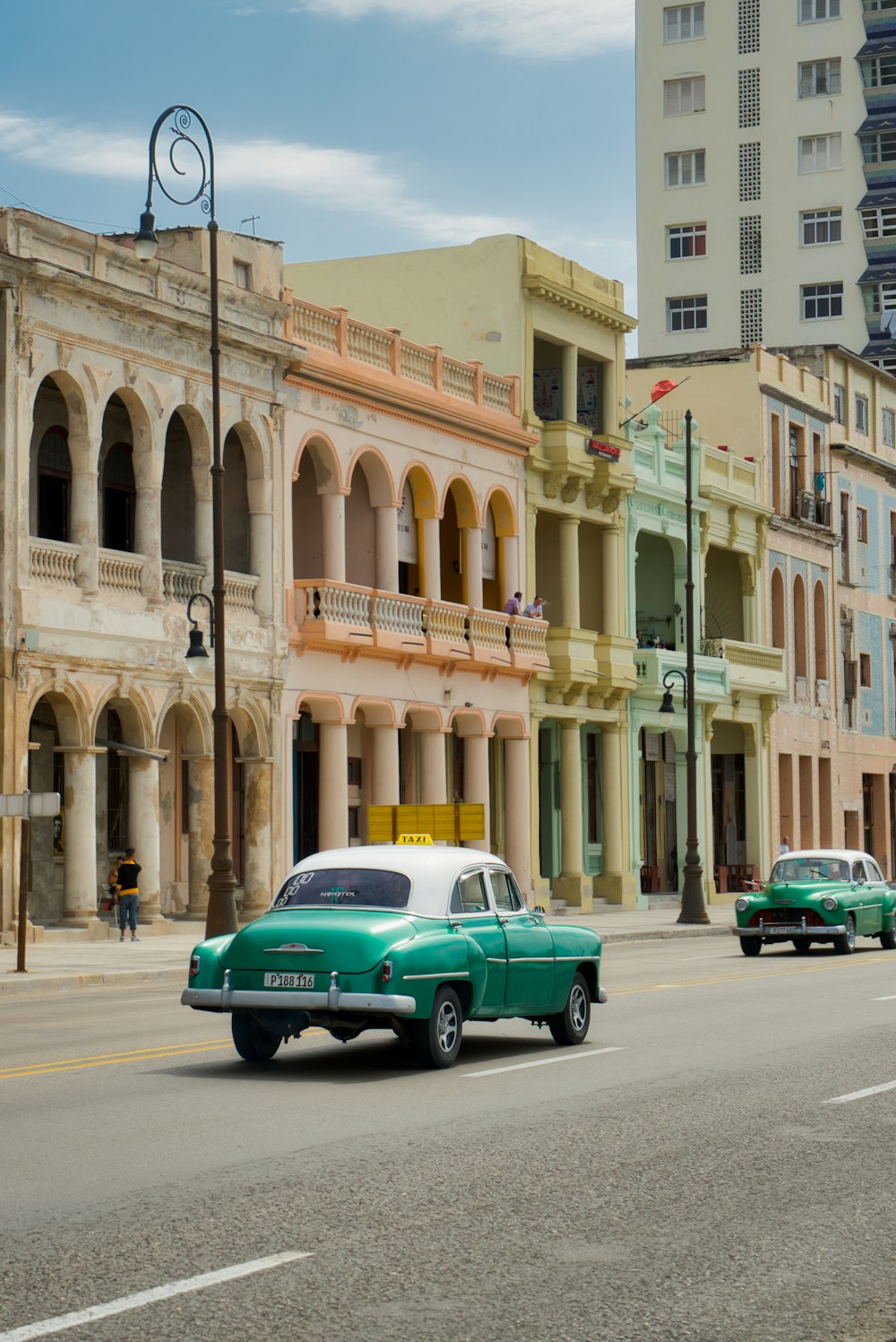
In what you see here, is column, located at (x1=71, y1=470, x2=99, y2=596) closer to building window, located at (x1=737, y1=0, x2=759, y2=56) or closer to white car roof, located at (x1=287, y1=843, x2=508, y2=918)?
white car roof, located at (x1=287, y1=843, x2=508, y2=918)

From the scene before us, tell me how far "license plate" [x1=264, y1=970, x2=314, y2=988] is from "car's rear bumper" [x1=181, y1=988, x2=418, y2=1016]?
43 millimetres

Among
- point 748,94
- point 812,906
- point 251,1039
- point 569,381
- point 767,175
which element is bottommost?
point 251,1039

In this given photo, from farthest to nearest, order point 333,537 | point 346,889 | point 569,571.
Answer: point 569,571 < point 333,537 < point 346,889

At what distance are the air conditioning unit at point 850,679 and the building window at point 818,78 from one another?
34443mm

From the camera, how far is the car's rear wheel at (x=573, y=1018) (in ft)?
53.4

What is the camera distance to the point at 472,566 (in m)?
44.3

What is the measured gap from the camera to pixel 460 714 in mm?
43875

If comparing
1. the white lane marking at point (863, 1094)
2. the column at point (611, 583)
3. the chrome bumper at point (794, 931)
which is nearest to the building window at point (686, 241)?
the column at point (611, 583)

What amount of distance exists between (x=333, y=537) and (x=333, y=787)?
4.55 m

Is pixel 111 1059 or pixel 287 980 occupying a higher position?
pixel 287 980

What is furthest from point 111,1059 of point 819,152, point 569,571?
point 819,152

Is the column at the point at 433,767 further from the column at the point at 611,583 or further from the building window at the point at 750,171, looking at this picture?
the building window at the point at 750,171

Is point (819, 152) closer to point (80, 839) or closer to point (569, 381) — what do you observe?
point (569, 381)

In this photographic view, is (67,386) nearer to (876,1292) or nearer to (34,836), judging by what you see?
(34,836)
